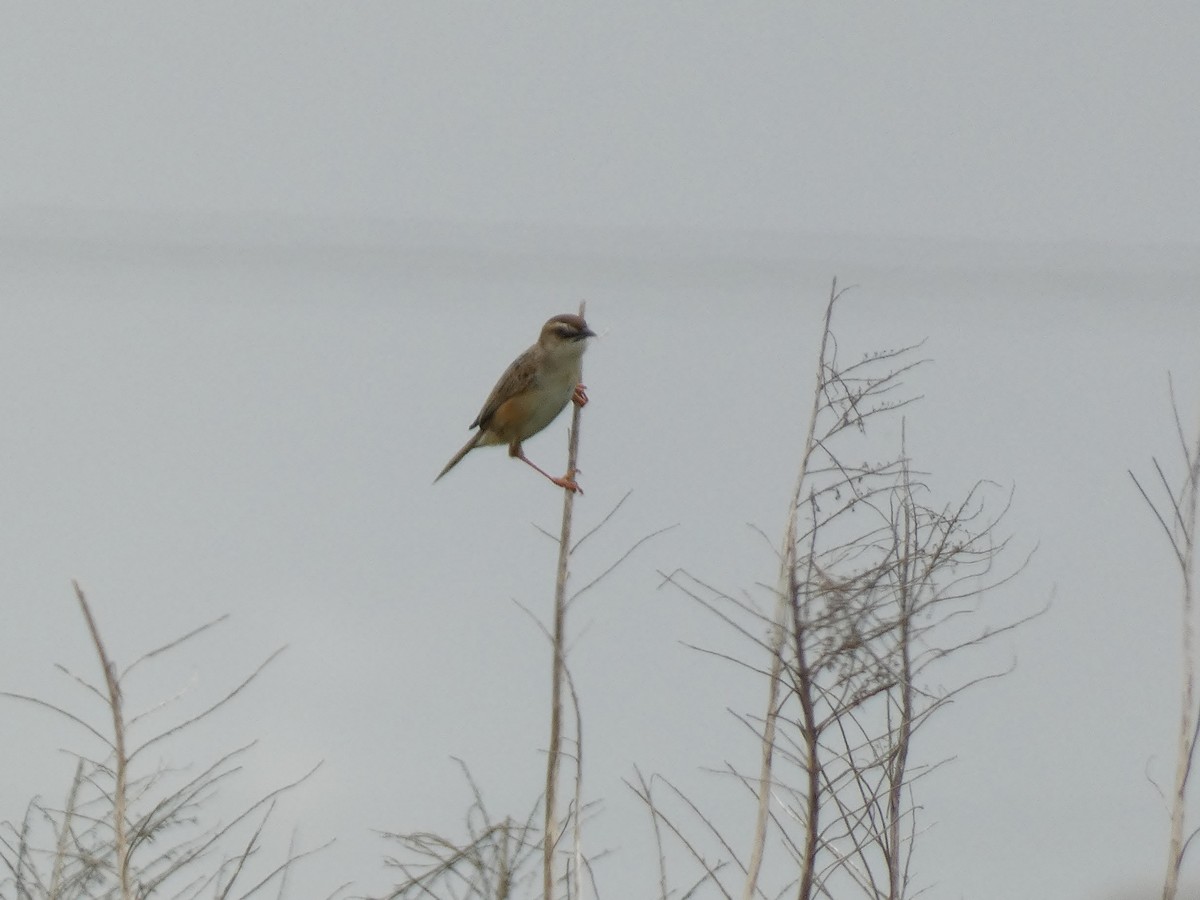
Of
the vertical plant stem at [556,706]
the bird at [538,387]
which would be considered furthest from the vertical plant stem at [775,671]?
the bird at [538,387]

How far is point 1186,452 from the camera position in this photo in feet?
19.9

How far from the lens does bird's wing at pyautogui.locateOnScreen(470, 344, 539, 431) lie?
10.9 meters

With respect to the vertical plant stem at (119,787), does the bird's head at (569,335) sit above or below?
above

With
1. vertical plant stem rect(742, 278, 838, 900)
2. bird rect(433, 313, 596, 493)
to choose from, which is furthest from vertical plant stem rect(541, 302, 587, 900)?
bird rect(433, 313, 596, 493)

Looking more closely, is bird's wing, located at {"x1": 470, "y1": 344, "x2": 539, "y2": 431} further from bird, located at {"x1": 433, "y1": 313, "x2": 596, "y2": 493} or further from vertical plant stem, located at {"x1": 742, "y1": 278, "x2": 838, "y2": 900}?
vertical plant stem, located at {"x1": 742, "y1": 278, "x2": 838, "y2": 900}

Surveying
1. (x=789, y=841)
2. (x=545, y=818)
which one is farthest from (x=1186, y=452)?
(x=545, y=818)

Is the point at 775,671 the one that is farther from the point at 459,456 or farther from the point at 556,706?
the point at 459,456

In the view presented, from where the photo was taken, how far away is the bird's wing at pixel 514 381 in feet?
35.8

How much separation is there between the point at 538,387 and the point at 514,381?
1.10 ft

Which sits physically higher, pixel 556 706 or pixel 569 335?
pixel 569 335

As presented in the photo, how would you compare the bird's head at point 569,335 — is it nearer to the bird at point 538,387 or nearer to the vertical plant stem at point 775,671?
the bird at point 538,387

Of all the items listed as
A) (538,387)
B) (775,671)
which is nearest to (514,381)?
(538,387)

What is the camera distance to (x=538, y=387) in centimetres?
1080

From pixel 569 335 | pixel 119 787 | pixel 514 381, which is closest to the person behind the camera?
pixel 119 787
